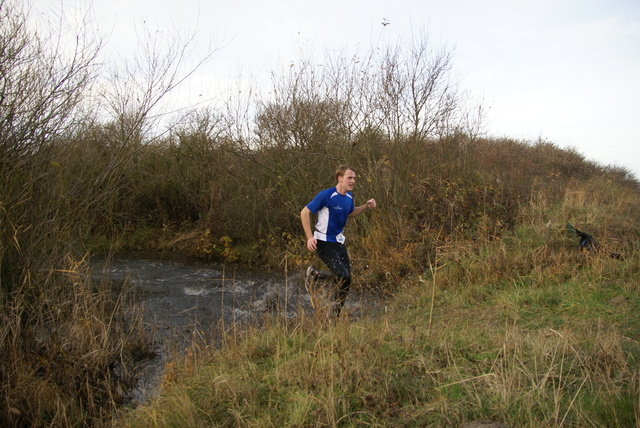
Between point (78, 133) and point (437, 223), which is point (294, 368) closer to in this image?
point (78, 133)

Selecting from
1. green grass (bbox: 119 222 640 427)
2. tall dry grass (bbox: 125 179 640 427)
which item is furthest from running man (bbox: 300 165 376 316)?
green grass (bbox: 119 222 640 427)

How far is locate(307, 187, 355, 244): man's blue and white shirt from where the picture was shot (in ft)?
20.3

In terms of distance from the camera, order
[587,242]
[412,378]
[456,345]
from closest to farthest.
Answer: [412,378]
[456,345]
[587,242]

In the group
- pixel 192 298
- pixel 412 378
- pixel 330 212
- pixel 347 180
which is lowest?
pixel 192 298

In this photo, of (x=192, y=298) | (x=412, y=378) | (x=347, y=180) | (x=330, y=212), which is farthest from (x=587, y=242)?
(x=192, y=298)

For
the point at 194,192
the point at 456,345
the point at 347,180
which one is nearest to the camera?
the point at 456,345

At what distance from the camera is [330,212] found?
6.20 m

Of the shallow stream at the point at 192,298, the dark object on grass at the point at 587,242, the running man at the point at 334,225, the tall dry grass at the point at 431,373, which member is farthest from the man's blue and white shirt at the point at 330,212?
the dark object on grass at the point at 587,242

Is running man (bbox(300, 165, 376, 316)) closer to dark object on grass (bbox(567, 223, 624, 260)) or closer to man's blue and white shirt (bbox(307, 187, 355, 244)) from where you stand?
man's blue and white shirt (bbox(307, 187, 355, 244))

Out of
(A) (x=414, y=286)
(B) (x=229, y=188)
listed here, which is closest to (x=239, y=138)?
(B) (x=229, y=188)

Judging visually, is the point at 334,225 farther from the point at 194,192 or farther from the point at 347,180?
the point at 194,192

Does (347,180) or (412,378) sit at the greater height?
(347,180)

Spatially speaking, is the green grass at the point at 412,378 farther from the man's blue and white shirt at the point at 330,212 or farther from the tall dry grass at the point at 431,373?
the man's blue and white shirt at the point at 330,212

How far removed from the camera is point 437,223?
10.5 m
